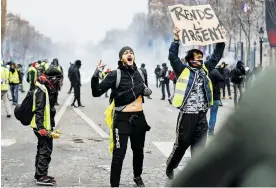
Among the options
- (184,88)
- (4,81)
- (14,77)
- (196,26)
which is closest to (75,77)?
(14,77)

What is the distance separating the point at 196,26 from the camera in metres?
6.61

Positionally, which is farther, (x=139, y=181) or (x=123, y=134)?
(x=139, y=181)

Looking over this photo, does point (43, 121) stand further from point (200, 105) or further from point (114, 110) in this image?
point (200, 105)

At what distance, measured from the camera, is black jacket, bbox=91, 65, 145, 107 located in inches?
228

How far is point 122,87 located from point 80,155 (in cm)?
304

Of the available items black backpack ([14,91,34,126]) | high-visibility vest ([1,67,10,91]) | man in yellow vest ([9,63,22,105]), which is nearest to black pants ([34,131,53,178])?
black backpack ([14,91,34,126])

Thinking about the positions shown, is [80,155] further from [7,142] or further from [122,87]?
[122,87]

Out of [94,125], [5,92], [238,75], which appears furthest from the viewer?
[238,75]

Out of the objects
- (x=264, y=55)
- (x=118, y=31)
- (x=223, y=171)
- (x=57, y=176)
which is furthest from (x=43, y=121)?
(x=118, y=31)

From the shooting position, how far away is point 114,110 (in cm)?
588

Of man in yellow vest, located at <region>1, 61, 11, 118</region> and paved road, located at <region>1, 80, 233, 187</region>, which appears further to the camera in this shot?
man in yellow vest, located at <region>1, 61, 11, 118</region>

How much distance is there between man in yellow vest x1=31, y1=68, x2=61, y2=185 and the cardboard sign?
1.79 meters

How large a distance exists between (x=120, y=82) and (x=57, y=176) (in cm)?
192

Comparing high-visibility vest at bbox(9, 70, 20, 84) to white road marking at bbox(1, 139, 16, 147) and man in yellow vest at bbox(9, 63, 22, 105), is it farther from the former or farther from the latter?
white road marking at bbox(1, 139, 16, 147)
